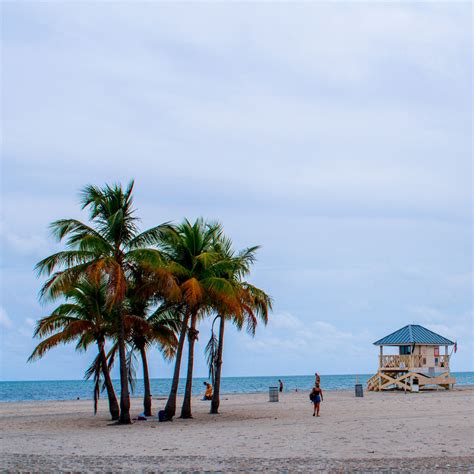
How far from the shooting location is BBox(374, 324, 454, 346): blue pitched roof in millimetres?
46438

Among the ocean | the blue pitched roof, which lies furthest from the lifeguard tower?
the ocean

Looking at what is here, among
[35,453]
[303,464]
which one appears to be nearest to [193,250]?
[35,453]

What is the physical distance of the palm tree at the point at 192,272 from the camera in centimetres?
2469

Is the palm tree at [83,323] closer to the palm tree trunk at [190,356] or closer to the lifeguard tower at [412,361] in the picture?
the palm tree trunk at [190,356]

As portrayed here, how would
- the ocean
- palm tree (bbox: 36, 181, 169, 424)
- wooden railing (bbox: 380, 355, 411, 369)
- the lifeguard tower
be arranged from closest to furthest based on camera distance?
palm tree (bbox: 36, 181, 169, 424) → the lifeguard tower → wooden railing (bbox: 380, 355, 411, 369) → the ocean

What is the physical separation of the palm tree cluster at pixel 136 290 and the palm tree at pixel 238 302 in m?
0.04

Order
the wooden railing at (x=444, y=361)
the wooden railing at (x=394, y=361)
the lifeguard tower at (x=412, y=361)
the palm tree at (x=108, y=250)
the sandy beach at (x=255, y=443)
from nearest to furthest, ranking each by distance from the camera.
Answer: the sandy beach at (x=255, y=443) → the palm tree at (x=108, y=250) → the lifeguard tower at (x=412, y=361) → the wooden railing at (x=394, y=361) → the wooden railing at (x=444, y=361)

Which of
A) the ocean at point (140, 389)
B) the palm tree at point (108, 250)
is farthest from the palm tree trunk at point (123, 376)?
the ocean at point (140, 389)

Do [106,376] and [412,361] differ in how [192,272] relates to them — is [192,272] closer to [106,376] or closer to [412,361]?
[106,376]

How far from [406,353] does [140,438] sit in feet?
99.8

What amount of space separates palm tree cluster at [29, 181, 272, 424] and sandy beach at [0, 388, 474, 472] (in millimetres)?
2687

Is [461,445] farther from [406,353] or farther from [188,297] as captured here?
[406,353]

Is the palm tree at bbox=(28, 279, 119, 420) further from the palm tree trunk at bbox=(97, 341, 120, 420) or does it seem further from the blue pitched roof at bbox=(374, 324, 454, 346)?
the blue pitched roof at bbox=(374, 324, 454, 346)

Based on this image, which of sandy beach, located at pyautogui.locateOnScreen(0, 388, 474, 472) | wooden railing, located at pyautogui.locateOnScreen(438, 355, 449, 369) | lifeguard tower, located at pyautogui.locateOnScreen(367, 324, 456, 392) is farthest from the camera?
wooden railing, located at pyautogui.locateOnScreen(438, 355, 449, 369)
